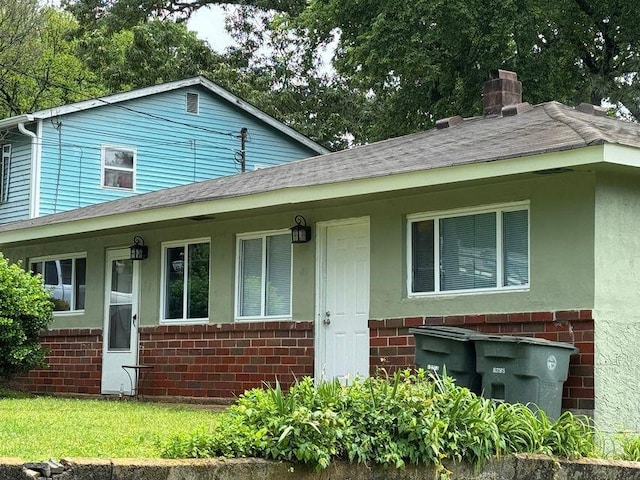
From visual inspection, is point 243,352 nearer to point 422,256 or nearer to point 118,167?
point 422,256

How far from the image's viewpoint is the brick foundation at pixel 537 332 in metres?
9.62

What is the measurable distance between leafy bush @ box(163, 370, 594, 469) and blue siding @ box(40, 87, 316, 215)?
1800 centimetres

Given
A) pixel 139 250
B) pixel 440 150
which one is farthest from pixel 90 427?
pixel 139 250

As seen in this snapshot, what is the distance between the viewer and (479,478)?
6422 millimetres

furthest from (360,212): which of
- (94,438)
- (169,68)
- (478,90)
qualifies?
(169,68)

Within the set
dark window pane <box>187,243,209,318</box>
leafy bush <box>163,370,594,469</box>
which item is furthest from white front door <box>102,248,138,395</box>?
leafy bush <box>163,370,594,469</box>

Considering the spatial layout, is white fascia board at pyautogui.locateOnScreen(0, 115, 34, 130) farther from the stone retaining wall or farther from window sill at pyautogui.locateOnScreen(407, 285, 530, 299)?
the stone retaining wall

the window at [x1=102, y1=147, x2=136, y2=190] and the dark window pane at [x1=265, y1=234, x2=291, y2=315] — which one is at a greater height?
the window at [x1=102, y1=147, x2=136, y2=190]

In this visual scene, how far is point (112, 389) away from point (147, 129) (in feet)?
34.3

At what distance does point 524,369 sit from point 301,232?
4354 mm

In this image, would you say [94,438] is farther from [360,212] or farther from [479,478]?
[360,212]

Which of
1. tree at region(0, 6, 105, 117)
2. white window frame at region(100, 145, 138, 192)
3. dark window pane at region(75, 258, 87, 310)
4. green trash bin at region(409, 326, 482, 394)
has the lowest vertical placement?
green trash bin at region(409, 326, 482, 394)

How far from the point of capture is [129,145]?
2462 cm

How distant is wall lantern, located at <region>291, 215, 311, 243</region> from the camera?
12688mm
